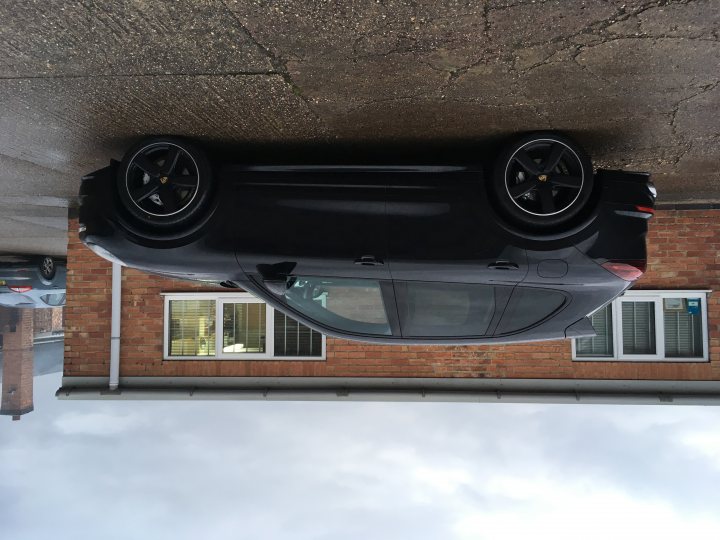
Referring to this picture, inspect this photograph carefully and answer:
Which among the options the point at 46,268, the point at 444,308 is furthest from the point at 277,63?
the point at 46,268

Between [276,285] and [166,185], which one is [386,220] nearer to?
[276,285]

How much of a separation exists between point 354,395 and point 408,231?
360 centimetres

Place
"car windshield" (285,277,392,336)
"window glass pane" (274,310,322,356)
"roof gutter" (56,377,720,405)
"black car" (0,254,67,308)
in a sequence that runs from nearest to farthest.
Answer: "car windshield" (285,277,392,336) → "roof gutter" (56,377,720,405) → "window glass pane" (274,310,322,356) → "black car" (0,254,67,308)

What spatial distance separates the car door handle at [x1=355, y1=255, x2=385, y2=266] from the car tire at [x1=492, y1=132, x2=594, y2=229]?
0.97 meters

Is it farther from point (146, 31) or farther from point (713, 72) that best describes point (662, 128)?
point (146, 31)

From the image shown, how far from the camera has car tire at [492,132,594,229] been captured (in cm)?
377

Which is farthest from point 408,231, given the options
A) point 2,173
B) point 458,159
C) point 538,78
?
point 2,173

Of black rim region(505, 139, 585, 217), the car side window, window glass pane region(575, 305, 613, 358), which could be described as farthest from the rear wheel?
black rim region(505, 139, 585, 217)

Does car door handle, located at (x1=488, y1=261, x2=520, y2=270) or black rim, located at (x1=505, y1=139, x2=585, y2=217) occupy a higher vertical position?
black rim, located at (x1=505, y1=139, x2=585, y2=217)

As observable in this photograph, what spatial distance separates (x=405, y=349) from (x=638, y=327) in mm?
3054

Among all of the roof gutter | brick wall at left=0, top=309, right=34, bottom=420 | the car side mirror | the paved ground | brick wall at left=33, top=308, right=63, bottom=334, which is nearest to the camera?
the paved ground

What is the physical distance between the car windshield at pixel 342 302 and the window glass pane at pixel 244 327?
299cm

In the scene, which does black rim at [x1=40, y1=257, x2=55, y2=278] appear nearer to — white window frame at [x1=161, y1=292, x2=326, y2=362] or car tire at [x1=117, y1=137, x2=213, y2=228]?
white window frame at [x1=161, y1=292, x2=326, y2=362]

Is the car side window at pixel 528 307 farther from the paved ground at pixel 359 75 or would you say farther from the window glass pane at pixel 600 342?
the window glass pane at pixel 600 342
